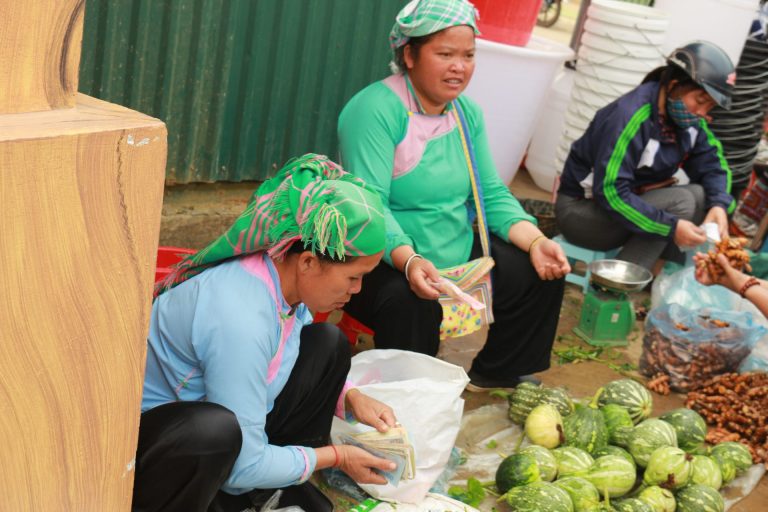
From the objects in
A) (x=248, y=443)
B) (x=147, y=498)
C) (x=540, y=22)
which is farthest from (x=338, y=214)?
(x=540, y=22)

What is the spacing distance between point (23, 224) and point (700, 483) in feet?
8.95

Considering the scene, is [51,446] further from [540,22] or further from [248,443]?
[540,22]

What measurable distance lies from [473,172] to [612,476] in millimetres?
1358

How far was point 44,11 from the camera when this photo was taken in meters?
1.53

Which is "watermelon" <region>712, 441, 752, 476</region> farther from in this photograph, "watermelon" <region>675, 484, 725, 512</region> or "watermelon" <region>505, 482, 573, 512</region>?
"watermelon" <region>505, 482, 573, 512</region>

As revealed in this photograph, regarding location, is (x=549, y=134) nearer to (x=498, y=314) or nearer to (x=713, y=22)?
(x=713, y=22)

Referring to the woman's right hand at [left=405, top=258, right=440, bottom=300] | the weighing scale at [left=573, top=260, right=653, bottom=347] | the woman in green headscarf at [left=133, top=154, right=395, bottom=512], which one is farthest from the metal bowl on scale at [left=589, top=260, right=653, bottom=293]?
the woman in green headscarf at [left=133, top=154, right=395, bottom=512]

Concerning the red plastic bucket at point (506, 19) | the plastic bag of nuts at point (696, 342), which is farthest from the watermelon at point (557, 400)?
the red plastic bucket at point (506, 19)

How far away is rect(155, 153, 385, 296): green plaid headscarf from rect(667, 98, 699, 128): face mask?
106 inches

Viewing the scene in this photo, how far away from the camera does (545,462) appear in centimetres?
329

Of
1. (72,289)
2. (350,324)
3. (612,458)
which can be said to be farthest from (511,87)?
(72,289)

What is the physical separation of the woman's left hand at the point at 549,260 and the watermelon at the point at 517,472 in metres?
0.85

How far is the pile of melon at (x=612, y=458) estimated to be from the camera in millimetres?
3170

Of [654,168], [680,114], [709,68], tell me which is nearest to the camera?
[709,68]
